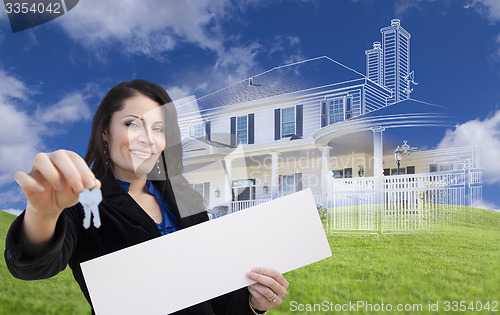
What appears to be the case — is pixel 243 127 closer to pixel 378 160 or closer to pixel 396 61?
pixel 378 160

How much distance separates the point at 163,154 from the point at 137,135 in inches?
5.0

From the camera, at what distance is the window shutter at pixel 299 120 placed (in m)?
4.99

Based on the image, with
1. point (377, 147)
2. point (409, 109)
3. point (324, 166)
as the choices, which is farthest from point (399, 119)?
point (324, 166)

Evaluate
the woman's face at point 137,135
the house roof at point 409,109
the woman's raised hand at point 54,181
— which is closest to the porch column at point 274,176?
the house roof at point 409,109

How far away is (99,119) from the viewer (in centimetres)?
87

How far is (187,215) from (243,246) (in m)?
0.17

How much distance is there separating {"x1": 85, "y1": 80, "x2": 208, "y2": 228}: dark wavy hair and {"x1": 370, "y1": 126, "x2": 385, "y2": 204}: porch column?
3962 millimetres

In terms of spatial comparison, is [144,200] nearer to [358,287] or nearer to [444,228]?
[358,287]

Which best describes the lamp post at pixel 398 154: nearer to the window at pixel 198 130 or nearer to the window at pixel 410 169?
the window at pixel 410 169

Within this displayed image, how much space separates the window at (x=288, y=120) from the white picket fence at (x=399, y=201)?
0.72 metres

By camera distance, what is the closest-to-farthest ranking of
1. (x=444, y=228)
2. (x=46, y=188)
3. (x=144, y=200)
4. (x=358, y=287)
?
(x=46, y=188)
(x=144, y=200)
(x=358, y=287)
(x=444, y=228)

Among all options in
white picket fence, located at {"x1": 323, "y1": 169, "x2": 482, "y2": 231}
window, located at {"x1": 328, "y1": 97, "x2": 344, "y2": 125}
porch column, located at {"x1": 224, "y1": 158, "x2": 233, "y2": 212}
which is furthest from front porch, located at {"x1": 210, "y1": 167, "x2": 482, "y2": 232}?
porch column, located at {"x1": 224, "y1": 158, "x2": 233, "y2": 212}

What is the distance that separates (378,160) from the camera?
4.80 meters

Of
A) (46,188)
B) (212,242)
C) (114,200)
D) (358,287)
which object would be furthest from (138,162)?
(358,287)
